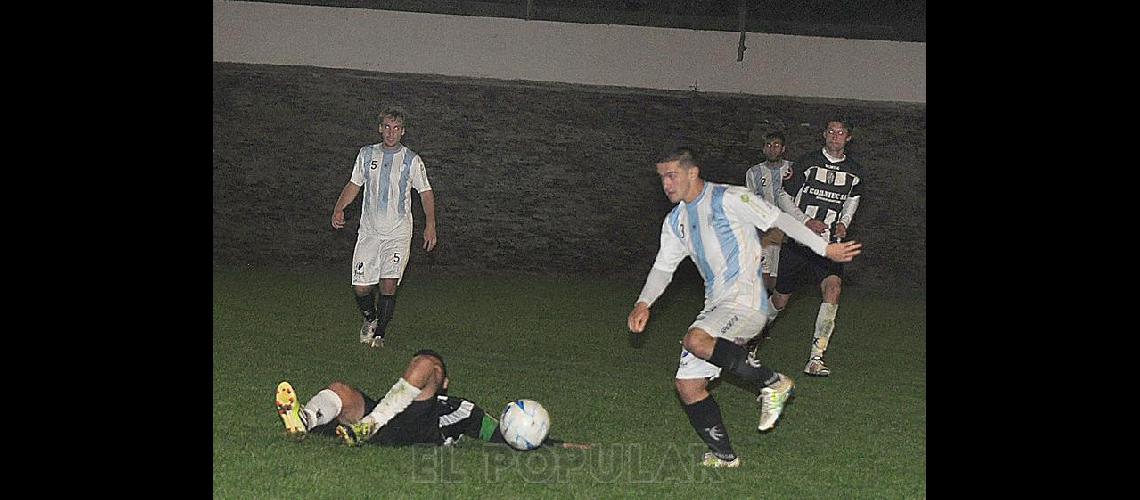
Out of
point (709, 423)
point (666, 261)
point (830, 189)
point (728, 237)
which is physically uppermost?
point (830, 189)

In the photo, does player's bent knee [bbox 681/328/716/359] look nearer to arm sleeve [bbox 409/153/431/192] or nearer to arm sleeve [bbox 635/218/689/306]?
arm sleeve [bbox 635/218/689/306]

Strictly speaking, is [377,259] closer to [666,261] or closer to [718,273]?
[666,261]

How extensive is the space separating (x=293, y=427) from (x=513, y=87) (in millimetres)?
11461

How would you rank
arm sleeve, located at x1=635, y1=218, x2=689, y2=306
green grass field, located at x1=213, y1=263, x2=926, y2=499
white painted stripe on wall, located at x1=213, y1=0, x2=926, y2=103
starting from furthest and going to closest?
white painted stripe on wall, located at x1=213, y1=0, x2=926, y2=103 < arm sleeve, located at x1=635, y1=218, x2=689, y2=306 < green grass field, located at x1=213, y1=263, x2=926, y2=499

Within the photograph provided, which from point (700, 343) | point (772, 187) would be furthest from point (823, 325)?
point (700, 343)

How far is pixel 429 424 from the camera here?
18.8 ft

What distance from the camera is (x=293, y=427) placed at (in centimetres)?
566

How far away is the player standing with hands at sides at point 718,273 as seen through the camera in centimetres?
570

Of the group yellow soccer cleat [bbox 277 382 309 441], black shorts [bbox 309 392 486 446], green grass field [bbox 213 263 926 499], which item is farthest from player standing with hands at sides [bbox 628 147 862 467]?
yellow soccer cleat [bbox 277 382 309 441]

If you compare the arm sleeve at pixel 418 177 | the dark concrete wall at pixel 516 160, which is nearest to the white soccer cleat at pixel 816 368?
the arm sleeve at pixel 418 177

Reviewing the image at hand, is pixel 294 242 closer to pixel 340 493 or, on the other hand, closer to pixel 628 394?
pixel 628 394

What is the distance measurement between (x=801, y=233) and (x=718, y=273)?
1.48 feet

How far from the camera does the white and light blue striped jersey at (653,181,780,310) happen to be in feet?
19.1
